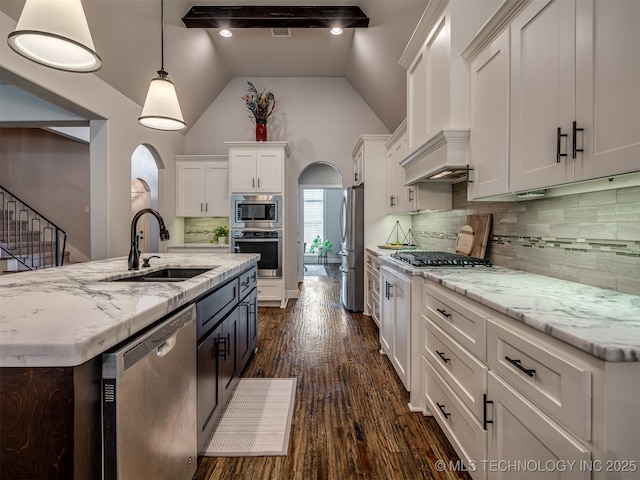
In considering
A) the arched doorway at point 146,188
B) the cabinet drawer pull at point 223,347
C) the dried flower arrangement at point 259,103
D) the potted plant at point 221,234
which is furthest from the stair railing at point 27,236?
the cabinet drawer pull at point 223,347

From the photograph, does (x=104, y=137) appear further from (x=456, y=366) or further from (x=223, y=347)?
(x=456, y=366)

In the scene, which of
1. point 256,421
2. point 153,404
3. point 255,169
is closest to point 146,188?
point 255,169

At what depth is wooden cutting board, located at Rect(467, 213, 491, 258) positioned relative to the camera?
7.57 ft

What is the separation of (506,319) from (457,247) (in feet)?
5.40

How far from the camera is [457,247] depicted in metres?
2.72

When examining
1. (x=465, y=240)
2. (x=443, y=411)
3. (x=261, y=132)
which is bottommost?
(x=443, y=411)

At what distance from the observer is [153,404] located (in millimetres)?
1037

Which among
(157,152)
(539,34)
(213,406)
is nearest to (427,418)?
(213,406)

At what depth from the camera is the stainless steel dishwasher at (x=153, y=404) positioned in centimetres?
85

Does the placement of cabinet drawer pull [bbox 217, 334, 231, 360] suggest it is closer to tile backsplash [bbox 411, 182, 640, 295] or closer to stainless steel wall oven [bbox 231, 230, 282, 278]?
tile backsplash [bbox 411, 182, 640, 295]

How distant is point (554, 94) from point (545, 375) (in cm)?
106

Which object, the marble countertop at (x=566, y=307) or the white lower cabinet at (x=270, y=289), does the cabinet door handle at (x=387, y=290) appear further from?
the white lower cabinet at (x=270, y=289)

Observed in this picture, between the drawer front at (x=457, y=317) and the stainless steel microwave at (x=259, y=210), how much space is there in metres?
3.09

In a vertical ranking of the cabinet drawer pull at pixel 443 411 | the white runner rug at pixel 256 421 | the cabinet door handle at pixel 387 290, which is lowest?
the white runner rug at pixel 256 421
